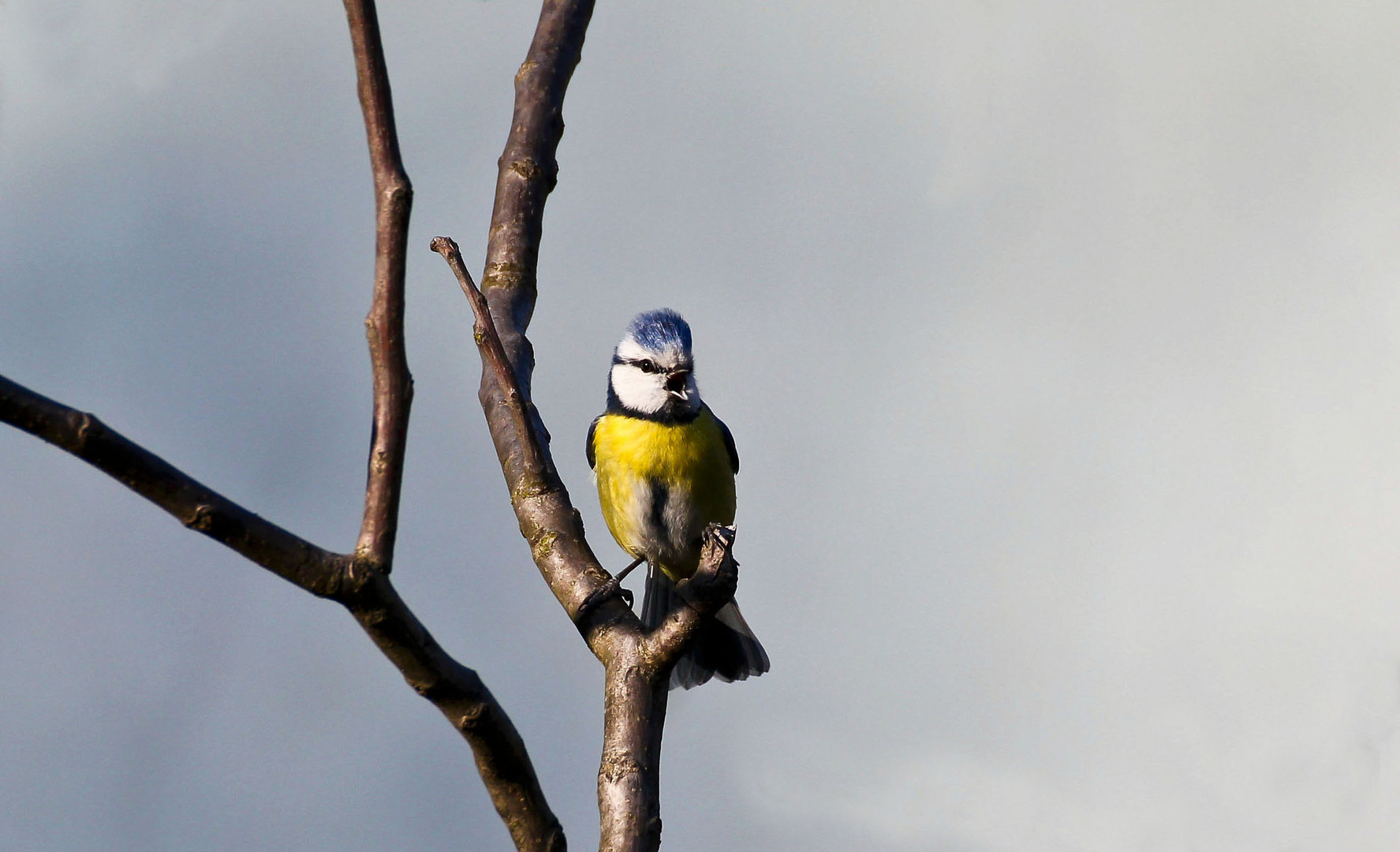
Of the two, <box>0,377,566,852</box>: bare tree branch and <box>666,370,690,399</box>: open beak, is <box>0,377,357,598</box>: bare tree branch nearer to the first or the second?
<box>0,377,566,852</box>: bare tree branch

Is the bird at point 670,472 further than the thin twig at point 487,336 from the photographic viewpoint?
Yes

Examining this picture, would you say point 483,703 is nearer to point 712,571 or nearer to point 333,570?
point 333,570

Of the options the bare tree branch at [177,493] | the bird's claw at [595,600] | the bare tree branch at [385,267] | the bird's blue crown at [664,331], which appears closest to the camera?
the bare tree branch at [177,493]

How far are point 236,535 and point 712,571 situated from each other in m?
0.63

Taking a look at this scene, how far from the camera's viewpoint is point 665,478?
339 cm

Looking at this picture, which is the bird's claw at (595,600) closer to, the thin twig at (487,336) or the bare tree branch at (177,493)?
the thin twig at (487,336)

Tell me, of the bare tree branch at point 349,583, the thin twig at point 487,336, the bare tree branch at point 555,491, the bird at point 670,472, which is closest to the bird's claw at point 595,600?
the bare tree branch at point 555,491

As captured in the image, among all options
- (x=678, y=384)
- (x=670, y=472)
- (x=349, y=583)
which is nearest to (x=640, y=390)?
(x=678, y=384)

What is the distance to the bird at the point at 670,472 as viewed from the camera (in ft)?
11.1

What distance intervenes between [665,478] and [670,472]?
24 mm

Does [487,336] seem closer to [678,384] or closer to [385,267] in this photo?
[385,267]

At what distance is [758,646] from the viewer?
3484 millimetres

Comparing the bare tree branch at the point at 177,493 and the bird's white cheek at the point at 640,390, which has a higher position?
the bird's white cheek at the point at 640,390

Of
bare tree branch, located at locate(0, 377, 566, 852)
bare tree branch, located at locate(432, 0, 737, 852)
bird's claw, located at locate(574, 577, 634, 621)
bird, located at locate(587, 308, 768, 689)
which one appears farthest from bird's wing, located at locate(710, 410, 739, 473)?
bare tree branch, located at locate(0, 377, 566, 852)
